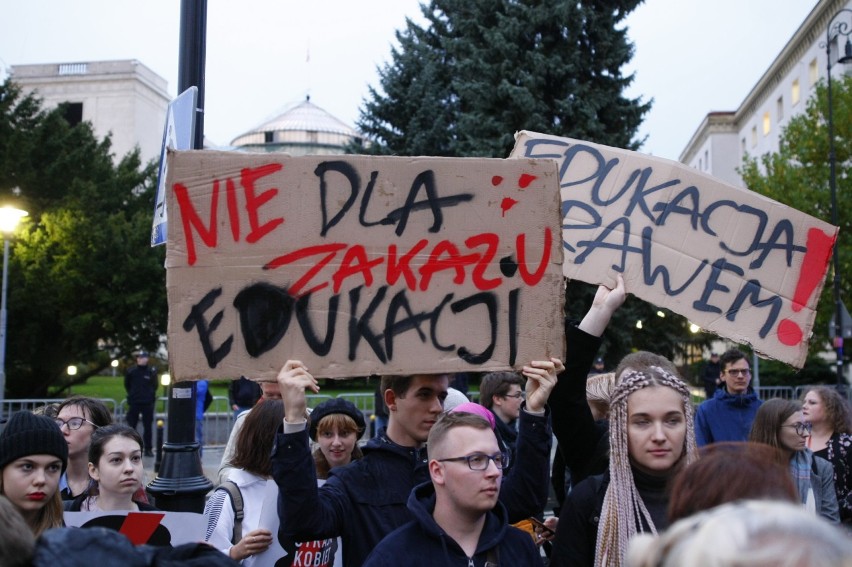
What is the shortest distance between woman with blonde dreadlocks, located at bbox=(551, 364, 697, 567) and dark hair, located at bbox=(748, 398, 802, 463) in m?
2.09

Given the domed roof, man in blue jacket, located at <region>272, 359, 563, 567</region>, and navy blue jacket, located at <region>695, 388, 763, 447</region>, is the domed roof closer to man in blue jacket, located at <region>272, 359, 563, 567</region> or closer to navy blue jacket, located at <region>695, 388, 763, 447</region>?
navy blue jacket, located at <region>695, 388, 763, 447</region>

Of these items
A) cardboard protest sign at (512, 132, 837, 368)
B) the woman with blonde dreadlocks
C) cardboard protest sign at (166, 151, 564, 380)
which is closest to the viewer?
the woman with blonde dreadlocks

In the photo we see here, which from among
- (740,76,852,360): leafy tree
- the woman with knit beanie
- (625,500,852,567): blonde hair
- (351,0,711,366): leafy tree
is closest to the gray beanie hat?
the woman with knit beanie

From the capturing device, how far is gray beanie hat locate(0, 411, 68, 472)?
3.55 metres

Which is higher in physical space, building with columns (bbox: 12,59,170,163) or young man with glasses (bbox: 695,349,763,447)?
building with columns (bbox: 12,59,170,163)

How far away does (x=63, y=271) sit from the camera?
2456 cm

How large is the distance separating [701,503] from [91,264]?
25.2 meters

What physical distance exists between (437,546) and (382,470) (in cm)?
61

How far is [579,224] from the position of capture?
3.94 metres

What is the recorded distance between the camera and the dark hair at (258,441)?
4.24 metres

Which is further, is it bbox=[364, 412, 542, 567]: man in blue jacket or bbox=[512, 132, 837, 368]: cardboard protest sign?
bbox=[512, 132, 837, 368]: cardboard protest sign

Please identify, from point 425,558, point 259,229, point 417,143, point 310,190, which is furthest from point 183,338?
point 417,143

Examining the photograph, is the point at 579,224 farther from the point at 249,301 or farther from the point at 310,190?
the point at 249,301

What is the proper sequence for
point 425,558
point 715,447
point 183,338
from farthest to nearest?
point 183,338, point 425,558, point 715,447
